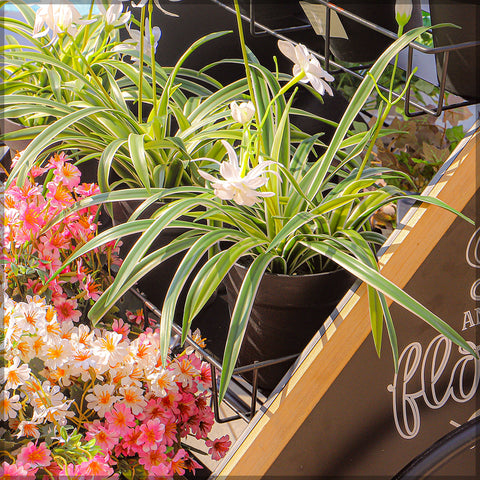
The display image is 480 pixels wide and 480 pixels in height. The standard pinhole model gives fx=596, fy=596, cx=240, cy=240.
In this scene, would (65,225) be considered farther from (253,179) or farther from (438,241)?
(438,241)

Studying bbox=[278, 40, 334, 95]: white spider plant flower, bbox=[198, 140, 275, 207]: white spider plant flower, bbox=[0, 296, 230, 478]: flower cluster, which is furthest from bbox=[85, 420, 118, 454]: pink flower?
bbox=[278, 40, 334, 95]: white spider plant flower

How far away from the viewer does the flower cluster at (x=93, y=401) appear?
1.87ft

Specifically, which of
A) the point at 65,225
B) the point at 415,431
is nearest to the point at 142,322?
the point at 65,225

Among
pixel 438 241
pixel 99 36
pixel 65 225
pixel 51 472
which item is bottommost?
pixel 51 472

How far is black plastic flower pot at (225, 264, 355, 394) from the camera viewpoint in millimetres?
630

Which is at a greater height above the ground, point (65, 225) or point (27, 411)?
point (65, 225)

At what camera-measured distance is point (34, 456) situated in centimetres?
55

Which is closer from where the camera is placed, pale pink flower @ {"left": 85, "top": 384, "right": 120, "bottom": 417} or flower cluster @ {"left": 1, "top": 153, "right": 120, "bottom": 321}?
pale pink flower @ {"left": 85, "top": 384, "right": 120, "bottom": 417}

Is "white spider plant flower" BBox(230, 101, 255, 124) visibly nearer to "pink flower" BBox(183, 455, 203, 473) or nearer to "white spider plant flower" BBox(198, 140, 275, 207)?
"white spider plant flower" BBox(198, 140, 275, 207)

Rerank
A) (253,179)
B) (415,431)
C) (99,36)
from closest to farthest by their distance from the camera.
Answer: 1. (253,179)
2. (415,431)
3. (99,36)

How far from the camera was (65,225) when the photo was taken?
76 cm

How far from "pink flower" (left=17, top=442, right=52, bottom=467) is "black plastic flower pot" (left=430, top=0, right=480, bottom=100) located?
0.58 meters

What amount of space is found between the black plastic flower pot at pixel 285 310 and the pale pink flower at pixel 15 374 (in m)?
0.24

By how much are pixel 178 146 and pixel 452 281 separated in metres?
0.37
